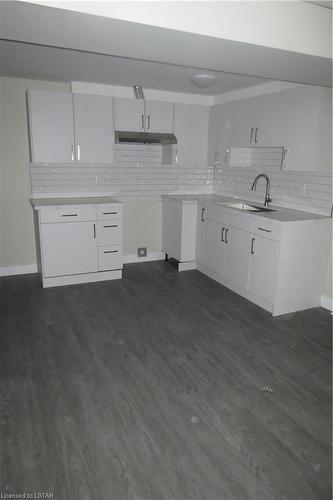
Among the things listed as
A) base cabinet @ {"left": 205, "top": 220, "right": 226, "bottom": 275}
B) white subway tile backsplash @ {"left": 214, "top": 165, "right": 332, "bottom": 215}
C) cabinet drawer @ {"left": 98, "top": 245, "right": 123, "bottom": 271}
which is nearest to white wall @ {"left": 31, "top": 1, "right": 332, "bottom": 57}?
white subway tile backsplash @ {"left": 214, "top": 165, "right": 332, "bottom": 215}

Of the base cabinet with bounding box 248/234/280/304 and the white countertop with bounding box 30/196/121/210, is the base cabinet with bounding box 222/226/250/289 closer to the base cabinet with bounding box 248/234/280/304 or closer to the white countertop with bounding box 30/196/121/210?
the base cabinet with bounding box 248/234/280/304

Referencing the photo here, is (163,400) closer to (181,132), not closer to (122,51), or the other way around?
(122,51)

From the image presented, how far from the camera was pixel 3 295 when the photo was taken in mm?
4164

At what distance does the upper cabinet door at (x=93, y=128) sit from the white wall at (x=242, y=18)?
9.02ft

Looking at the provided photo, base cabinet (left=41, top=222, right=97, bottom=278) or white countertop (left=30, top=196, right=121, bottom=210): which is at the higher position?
white countertop (left=30, top=196, right=121, bottom=210)

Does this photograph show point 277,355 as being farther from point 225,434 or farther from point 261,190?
point 261,190

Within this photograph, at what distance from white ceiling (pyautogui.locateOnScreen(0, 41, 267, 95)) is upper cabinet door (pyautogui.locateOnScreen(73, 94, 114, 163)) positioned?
243mm

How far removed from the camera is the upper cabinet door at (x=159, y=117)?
4.80 m

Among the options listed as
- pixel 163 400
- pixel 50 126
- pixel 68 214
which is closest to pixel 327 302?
pixel 163 400

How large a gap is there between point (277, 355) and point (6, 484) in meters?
2.13

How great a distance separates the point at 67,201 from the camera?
457 centimetres

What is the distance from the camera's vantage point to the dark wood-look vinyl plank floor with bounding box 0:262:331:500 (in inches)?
74.0

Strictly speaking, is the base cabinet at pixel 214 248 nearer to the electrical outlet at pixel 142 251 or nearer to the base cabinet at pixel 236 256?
the base cabinet at pixel 236 256

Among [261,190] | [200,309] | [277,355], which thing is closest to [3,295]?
[200,309]
